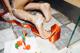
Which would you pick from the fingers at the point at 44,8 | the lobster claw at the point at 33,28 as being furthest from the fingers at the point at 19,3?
the lobster claw at the point at 33,28

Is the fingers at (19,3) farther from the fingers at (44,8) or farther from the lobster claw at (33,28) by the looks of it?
the lobster claw at (33,28)

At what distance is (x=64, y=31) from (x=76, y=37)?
4.8 inches

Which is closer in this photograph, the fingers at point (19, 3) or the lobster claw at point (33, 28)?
the lobster claw at point (33, 28)

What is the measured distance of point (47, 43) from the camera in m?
0.90

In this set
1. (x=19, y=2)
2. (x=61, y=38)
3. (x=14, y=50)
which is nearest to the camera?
(x=14, y=50)

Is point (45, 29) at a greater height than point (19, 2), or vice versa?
point (19, 2)

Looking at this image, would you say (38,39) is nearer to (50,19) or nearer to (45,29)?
(45,29)

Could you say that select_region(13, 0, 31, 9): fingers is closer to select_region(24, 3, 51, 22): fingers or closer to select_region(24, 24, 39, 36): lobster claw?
select_region(24, 3, 51, 22): fingers

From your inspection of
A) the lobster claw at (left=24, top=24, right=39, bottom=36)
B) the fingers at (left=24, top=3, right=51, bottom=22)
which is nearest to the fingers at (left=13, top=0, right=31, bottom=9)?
the fingers at (left=24, top=3, right=51, bottom=22)

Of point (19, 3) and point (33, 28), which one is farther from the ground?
point (19, 3)

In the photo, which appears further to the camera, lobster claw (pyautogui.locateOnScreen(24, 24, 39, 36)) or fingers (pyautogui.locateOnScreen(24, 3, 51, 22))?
fingers (pyautogui.locateOnScreen(24, 3, 51, 22))

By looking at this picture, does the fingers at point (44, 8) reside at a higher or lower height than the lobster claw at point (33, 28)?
higher

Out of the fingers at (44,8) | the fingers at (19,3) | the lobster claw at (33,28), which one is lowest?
the lobster claw at (33,28)

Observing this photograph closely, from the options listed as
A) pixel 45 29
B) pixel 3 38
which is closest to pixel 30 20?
pixel 45 29
